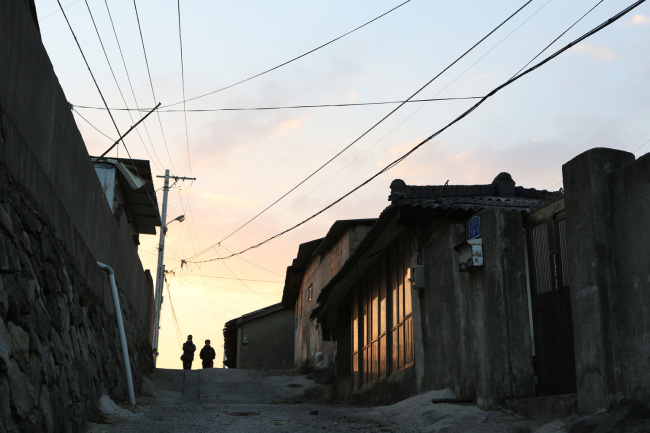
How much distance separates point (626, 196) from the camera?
717 centimetres

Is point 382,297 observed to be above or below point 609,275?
above

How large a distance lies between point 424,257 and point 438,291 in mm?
996

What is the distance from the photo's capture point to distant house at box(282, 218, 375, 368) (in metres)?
26.0

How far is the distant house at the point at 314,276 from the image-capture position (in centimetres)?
2598

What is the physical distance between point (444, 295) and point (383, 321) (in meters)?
5.27

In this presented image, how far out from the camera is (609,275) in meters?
7.28

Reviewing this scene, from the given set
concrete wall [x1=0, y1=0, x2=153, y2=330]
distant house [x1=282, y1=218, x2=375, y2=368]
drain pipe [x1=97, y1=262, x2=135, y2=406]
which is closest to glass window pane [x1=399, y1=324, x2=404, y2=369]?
drain pipe [x1=97, y1=262, x2=135, y2=406]

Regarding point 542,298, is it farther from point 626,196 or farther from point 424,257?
point 424,257

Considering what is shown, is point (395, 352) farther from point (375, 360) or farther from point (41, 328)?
point (41, 328)

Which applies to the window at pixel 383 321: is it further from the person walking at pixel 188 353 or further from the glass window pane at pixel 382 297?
the person walking at pixel 188 353

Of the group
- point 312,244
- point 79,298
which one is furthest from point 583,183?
point 312,244

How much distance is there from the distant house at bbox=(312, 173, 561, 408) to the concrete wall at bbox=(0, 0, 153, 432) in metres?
5.01

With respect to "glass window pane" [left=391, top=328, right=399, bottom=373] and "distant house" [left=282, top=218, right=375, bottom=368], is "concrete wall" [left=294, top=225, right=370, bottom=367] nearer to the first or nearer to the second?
"distant house" [left=282, top=218, right=375, bottom=368]

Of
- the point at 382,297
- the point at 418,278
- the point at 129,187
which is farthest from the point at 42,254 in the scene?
the point at 129,187
